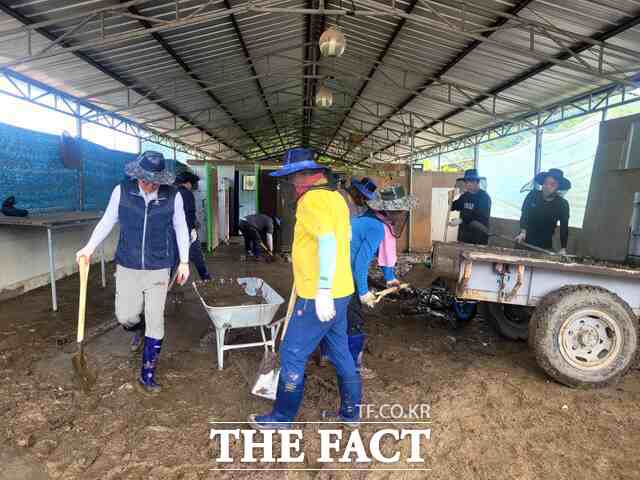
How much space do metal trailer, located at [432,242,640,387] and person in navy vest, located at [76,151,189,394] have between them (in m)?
2.33

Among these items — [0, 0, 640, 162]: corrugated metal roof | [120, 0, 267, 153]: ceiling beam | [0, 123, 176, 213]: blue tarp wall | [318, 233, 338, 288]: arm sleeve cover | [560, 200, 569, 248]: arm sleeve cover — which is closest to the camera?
[318, 233, 338, 288]: arm sleeve cover

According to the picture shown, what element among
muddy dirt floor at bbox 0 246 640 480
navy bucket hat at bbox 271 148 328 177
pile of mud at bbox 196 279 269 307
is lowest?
muddy dirt floor at bbox 0 246 640 480

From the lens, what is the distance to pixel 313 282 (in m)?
2.46

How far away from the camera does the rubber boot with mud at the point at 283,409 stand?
2592 millimetres

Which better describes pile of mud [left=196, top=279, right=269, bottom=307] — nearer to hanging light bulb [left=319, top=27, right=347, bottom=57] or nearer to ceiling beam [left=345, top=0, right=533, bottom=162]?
hanging light bulb [left=319, top=27, right=347, bottom=57]

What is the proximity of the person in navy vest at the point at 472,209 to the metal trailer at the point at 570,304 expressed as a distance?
1.99 meters

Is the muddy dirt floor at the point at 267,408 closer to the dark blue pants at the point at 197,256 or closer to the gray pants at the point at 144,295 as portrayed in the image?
the gray pants at the point at 144,295

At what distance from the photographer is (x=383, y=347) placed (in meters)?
4.40

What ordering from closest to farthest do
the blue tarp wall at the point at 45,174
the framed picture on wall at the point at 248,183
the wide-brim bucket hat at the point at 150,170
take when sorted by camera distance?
the wide-brim bucket hat at the point at 150,170 → the blue tarp wall at the point at 45,174 → the framed picture on wall at the point at 248,183

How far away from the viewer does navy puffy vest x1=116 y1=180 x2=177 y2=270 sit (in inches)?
119

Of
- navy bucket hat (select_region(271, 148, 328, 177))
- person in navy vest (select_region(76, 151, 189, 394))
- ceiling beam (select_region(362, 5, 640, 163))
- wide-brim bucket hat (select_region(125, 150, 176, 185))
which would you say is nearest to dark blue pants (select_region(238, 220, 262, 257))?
person in navy vest (select_region(76, 151, 189, 394))

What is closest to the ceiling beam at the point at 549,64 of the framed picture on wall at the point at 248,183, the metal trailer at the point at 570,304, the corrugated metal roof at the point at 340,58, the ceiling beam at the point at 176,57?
the corrugated metal roof at the point at 340,58

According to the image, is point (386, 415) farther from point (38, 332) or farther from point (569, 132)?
point (569, 132)

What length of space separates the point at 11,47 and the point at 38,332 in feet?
18.8
